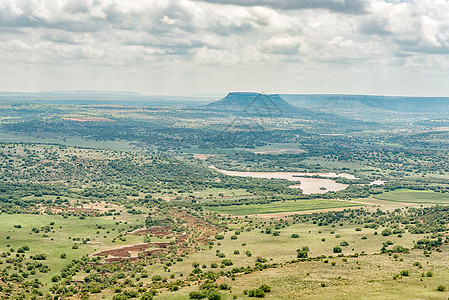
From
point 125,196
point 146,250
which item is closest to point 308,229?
point 146,250

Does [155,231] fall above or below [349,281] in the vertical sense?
below

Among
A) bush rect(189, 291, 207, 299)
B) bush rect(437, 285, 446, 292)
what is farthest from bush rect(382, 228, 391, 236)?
bush rect(189, 291, 207, 299)

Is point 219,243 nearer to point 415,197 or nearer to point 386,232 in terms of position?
point 386,232

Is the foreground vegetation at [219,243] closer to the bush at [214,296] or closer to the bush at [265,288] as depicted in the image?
the bush at [214,296]

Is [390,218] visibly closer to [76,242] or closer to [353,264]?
[353,264]

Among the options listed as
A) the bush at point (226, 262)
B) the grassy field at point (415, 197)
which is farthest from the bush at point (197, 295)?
the grassy field at point (415, 197)

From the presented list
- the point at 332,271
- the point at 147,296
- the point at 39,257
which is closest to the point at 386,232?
the point at 332,271

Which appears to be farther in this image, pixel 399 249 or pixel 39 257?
pixel 39 257
